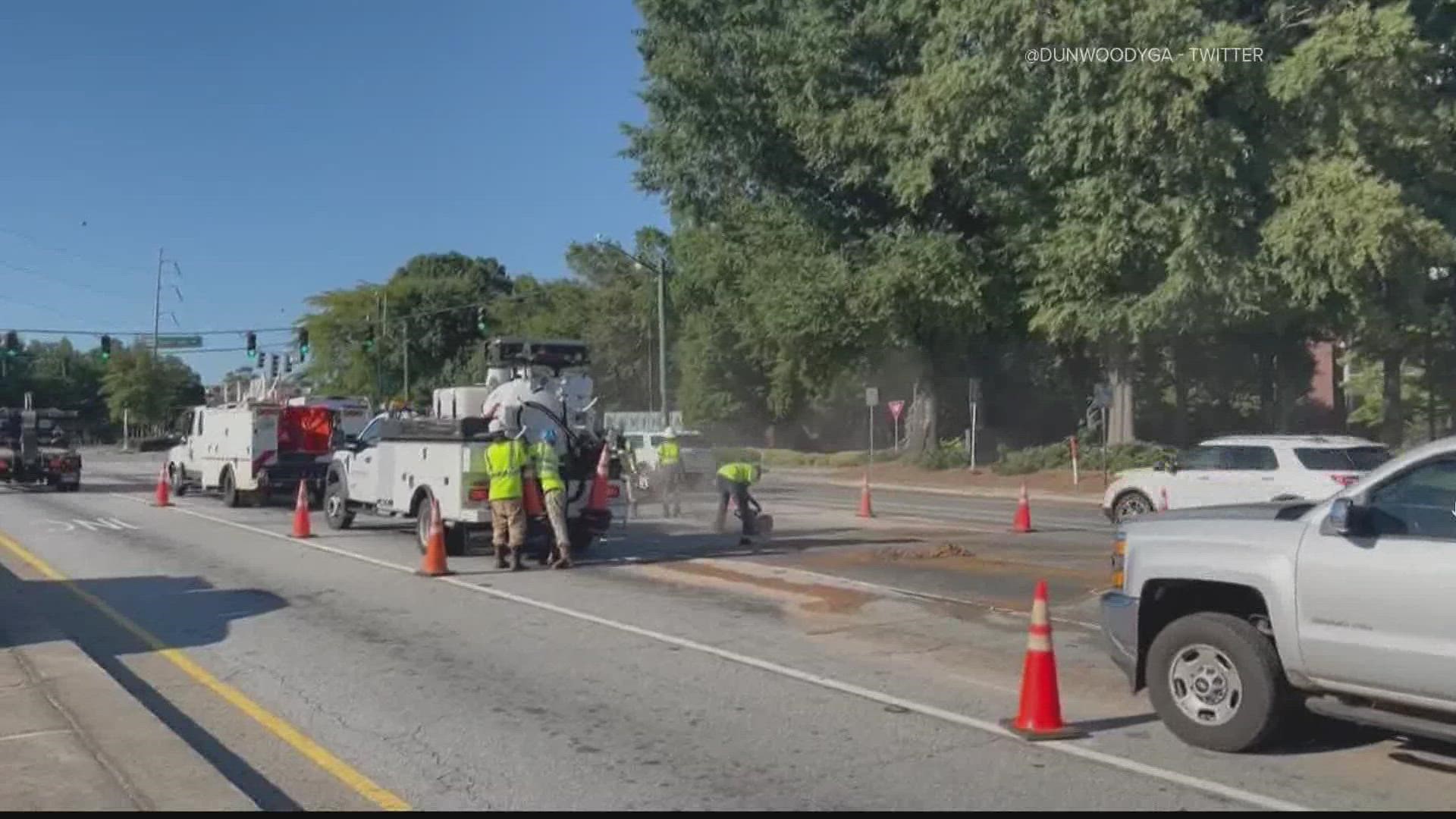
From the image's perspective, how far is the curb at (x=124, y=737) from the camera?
661 centimetres

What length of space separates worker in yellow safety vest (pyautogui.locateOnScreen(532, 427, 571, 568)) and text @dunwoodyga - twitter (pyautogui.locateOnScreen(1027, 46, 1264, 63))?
808 inches

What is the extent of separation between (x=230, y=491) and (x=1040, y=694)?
2413 centimetres

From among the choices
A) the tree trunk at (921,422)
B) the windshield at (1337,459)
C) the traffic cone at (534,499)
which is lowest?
the traffic cone at (534,499)

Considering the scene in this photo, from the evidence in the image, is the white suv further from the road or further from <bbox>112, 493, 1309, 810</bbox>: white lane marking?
A: <bbox>112, 493, 1309, 810</bbox>: white lane marking

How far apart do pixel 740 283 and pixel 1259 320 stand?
54.0 feet

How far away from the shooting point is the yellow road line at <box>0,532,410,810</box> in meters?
6.99

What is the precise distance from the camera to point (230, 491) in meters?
28.9

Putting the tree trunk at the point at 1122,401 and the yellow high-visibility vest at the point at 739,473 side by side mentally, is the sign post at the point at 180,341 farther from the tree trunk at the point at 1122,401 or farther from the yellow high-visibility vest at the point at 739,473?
the yellow high-visibility vest at the point at 739,473

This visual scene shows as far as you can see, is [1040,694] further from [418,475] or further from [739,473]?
[418,475]

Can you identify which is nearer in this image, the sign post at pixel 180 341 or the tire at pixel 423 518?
the tire at pixel 423 518

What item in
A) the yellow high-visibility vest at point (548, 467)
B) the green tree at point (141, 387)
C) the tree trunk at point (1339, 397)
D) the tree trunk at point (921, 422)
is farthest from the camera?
the green tree at point (141, 387)

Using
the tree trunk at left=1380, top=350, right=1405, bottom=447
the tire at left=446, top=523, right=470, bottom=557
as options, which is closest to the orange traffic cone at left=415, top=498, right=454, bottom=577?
the tire at left=446, top=523, right=470, bottom=557

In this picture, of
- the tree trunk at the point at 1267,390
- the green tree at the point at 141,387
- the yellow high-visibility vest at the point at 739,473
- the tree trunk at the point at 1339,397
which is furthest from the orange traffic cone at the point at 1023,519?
the green tree at the point at 141,387

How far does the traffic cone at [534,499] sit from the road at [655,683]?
853mm
